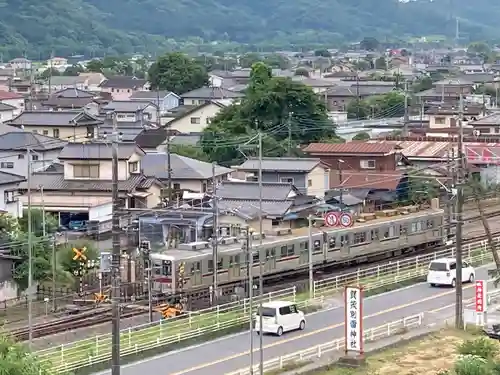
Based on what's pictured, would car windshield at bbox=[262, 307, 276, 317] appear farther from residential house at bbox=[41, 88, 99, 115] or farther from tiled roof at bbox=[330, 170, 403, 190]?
residential house at bbox=[41, 88, 99, 115]

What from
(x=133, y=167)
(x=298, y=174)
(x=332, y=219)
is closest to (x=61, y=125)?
(x=133, y=167)

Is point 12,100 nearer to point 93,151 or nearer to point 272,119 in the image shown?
point 272,119

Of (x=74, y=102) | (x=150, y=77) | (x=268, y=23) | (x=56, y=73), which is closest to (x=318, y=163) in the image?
(x=74, y=102)

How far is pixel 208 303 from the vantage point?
1811 centimetres

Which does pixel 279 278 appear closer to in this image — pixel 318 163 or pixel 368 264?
pixel 368 264

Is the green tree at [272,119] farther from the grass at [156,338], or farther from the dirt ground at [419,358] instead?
the dirt ground at [419,358]

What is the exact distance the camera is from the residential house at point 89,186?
25.4 metres

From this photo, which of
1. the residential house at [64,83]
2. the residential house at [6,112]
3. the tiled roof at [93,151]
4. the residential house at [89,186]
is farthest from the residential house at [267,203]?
the residential house at [64,83]

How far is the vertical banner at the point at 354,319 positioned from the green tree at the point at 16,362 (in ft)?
17.1

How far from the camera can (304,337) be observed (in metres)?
15.8

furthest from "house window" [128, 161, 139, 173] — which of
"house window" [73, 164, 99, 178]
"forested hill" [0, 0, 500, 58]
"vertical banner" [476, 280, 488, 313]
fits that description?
"forested hill" [0, 0, 500, 58]

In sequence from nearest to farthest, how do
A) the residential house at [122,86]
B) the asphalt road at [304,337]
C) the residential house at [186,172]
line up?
the asphalt road at [304,337] < the residential house at [186,172] < the residential house at [122,86]

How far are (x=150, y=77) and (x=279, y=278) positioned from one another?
41235 mm

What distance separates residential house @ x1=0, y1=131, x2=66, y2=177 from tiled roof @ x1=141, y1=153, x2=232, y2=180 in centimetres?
279
